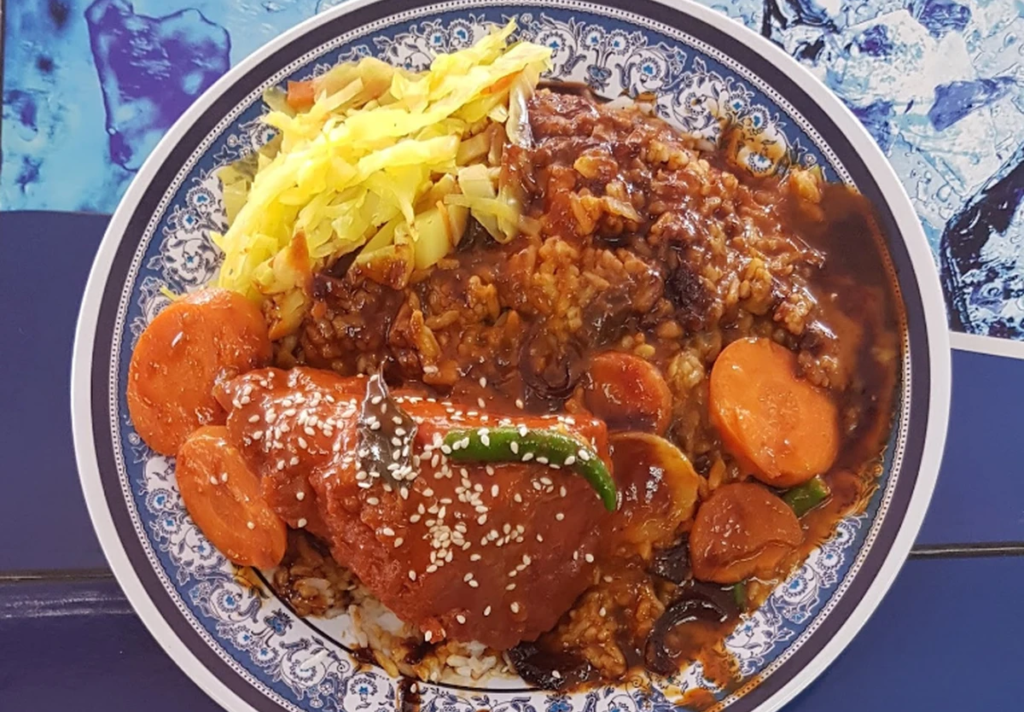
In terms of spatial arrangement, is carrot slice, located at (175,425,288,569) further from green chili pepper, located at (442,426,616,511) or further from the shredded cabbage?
green chili pepper, located at (442,426,616,511)

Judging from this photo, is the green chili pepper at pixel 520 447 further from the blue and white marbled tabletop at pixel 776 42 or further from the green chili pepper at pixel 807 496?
the blue and white marbled tabletop at pixel 776 42

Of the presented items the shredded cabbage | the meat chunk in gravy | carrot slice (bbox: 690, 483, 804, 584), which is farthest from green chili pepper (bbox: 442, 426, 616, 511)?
the shredded cabbage

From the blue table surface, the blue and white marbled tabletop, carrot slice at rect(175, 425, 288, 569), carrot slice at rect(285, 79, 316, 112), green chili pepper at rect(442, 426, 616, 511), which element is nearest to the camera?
green chili pepper at rect(442, 426, 616, 511)

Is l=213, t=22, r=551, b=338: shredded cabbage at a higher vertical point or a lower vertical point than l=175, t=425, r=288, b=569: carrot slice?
higher

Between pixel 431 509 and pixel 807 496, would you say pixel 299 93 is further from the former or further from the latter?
pixel 807 496

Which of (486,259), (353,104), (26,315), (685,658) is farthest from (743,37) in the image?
(26,315)

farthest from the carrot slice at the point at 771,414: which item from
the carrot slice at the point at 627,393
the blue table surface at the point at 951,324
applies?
the blue table surface at the point at 951,324

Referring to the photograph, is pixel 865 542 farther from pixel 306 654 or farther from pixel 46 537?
pixel 46 537
